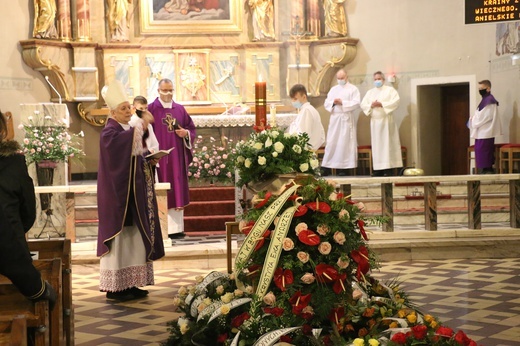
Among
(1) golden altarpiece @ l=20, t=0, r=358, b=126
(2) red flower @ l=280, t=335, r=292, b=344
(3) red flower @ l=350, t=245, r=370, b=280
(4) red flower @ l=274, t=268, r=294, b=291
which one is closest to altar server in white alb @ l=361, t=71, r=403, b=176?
(1) golden altarpiece @ l=20, t=0, r=358, b=126

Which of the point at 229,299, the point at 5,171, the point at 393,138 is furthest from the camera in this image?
the point at 393,138

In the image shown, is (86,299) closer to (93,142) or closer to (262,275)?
(262,275)

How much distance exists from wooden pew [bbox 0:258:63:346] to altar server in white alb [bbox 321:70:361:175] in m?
11.0

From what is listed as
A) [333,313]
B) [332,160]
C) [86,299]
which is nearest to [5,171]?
[333,313]

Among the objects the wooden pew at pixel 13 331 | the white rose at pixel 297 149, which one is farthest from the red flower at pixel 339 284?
the white rose at pixel 297 149

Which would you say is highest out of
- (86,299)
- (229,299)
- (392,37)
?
(392,37)

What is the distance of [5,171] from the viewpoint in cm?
401

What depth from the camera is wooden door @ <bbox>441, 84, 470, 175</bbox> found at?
51.3 feet

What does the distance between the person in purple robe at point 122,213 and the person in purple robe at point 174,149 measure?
3022 mm

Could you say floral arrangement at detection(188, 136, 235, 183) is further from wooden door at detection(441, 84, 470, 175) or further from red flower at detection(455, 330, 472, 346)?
red flower at detection(455, 330, 472, 346)

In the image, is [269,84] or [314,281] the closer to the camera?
[314,281]

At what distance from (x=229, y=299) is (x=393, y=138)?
1021 cm

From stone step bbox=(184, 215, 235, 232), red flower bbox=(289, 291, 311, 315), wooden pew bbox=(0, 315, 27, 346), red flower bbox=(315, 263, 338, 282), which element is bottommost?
stone step bbox=(184, 215, 235, 232)

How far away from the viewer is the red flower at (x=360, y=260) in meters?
4.79
